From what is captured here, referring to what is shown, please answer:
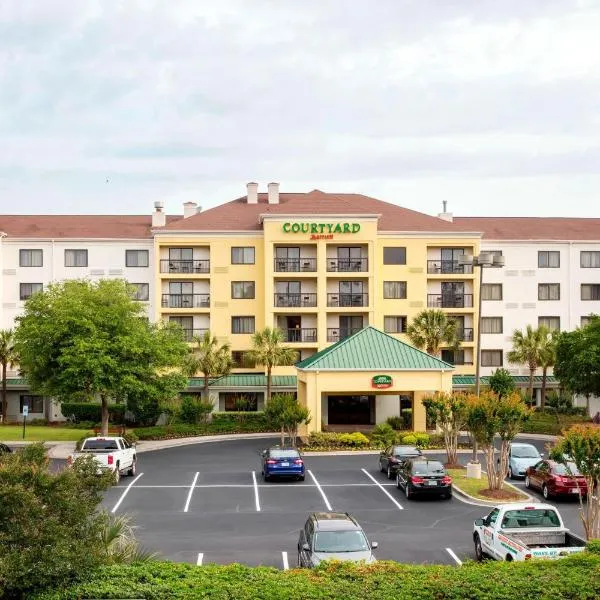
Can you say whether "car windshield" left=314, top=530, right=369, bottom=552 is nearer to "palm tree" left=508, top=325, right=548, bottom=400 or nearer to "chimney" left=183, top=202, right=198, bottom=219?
"palm tree" left=508, top=325, right=548, bottom=400

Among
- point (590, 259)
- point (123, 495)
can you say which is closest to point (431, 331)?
point (590, 259)

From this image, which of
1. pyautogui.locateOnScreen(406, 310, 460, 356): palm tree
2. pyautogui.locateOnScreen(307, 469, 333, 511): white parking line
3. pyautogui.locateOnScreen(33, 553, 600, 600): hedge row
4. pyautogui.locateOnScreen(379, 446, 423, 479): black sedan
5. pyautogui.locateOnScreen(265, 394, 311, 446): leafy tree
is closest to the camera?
pyautogui.locateOnScreen(33, 553, 600, 600): hedge row

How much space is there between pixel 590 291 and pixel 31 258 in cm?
4148

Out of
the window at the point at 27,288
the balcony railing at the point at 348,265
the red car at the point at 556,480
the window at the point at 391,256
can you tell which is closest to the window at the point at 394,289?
the window at the point at 391,256

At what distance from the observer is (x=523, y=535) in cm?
2062

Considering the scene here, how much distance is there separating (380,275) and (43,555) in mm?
51673

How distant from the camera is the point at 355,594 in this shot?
14.9 metres

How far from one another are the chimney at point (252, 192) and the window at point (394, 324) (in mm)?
14318

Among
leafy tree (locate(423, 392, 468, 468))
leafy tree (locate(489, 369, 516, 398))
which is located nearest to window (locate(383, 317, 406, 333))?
leafy tree (locate(489, 369, 516, 398))

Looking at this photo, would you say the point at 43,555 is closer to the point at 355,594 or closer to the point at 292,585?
the point at 292,585

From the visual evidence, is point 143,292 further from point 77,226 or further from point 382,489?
point 382,489

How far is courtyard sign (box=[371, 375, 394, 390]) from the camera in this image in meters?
52.4

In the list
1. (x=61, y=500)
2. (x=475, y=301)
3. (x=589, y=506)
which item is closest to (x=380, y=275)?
(x=475, y=301)

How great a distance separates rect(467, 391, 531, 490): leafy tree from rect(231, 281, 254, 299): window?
3483cm
